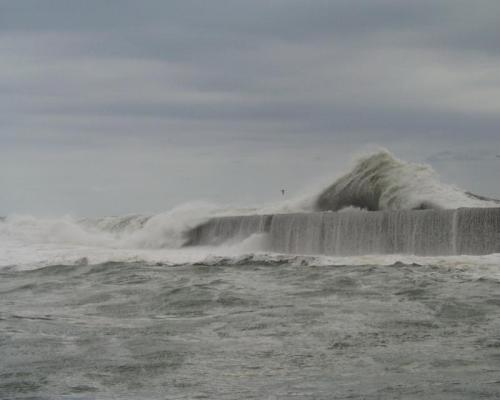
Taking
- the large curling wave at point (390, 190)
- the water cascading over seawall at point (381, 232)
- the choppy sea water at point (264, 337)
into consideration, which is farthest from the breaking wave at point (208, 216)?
the choppy sea water at point (264, 337)

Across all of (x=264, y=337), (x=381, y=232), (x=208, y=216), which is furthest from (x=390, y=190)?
(x=264, y=337)

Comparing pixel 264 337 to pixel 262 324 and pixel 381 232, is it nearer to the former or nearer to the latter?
pixel 262 324

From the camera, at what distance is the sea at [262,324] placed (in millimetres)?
5430

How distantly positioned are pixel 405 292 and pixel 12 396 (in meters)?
5.94

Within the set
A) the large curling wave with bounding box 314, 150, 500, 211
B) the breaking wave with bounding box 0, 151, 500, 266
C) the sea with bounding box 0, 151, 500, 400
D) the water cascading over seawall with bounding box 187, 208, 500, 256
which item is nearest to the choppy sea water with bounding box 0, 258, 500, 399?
the sea with bounding box 0, 151, 500, 400

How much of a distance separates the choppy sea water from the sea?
17mm

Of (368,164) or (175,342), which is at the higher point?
(368,164)

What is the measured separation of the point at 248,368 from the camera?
6.02 meters

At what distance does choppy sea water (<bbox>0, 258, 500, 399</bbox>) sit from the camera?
5348 mm

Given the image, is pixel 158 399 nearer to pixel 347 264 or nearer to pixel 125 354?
pixel 125 354

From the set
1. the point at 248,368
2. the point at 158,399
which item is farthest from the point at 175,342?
the point at 158,399

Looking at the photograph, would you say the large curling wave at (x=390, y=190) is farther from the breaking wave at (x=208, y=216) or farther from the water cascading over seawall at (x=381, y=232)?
the water cascading over seawall at (x=381, y=232)

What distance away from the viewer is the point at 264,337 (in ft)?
24.0

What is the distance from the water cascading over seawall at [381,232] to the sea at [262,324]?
7 cm
